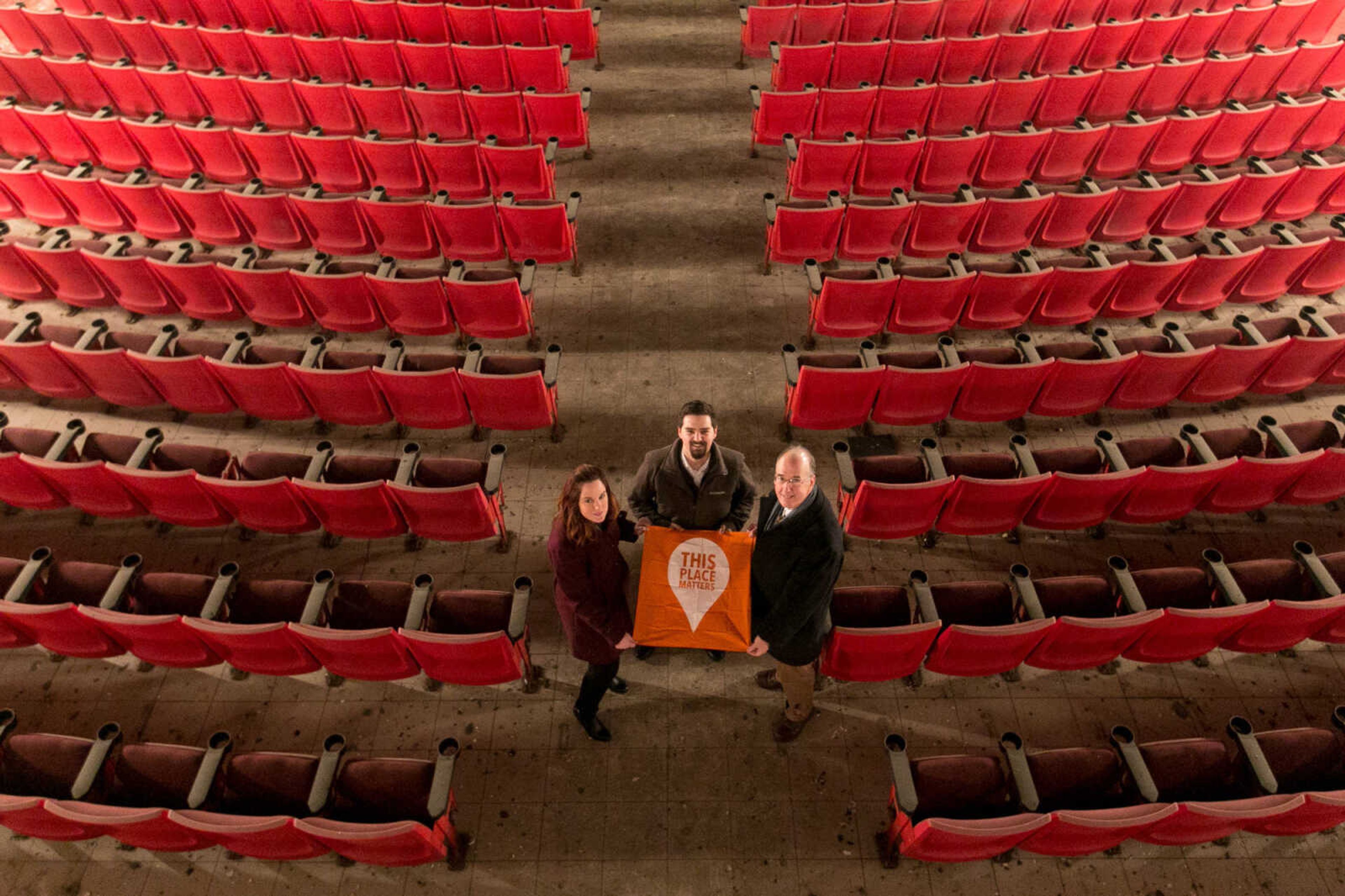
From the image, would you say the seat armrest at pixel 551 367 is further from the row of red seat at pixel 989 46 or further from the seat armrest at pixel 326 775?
the row of red seat at pixel 989 46

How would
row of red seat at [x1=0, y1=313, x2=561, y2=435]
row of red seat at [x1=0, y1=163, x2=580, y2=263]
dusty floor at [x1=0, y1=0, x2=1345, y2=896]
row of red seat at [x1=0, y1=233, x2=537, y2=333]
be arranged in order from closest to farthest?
→ dusty floor at [x1=0, y1=0, x2=1345, y2=896]
row of red seat at [x1=0, y1=313, x2=561, y2=435]
row of red seat at [x1=0, y1=233, x2=537, y2=333]
row of red seat at [x1=0, y1=163, x2=580, y2=263]

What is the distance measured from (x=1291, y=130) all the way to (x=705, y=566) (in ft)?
13.3

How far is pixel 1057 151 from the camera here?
3.79m

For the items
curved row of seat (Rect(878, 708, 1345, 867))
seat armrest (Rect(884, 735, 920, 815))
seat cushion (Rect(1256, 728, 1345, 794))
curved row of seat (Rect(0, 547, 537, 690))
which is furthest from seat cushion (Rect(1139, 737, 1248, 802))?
curved row of seat (Rect(0, 547, 537, 690))

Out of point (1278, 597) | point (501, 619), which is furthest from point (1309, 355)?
point (501, 619)

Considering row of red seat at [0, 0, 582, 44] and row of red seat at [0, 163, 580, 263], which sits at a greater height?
row of red seat at [0, 0, 582, 44]

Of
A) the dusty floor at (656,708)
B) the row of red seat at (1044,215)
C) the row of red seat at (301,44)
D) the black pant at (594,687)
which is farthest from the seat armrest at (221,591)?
the row of red seat at (301,44)

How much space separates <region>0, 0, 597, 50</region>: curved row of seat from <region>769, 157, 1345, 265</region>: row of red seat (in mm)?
1552

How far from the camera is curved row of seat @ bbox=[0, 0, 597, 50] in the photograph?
14.6 feet

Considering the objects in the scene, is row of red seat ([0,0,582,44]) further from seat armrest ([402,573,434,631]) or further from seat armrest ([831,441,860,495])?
seat armrest ([402,573,434,631])

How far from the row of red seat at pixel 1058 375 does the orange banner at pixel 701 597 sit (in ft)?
3.25

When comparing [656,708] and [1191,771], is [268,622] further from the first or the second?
[1191,771]

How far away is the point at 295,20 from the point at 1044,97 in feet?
14.0

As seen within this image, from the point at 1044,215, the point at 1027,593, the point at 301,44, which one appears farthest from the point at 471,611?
the point at 301,44
